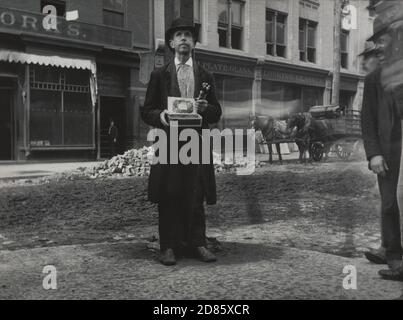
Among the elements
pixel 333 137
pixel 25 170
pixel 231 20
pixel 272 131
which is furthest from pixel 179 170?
pixel 333 137

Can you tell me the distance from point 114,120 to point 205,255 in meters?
5.33

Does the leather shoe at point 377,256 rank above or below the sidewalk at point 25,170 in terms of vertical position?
below

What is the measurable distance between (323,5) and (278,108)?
4.35 metres

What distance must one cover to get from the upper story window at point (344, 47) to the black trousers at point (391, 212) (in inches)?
90.3

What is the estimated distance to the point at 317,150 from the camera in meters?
10.8

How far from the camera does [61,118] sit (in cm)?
1052

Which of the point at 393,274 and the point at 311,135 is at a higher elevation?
A: the point at 311,135

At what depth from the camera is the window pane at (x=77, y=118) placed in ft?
31.4

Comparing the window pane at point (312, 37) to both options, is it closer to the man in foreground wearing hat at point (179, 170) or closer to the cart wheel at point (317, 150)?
the man in foreground wearing hat at point (179, 170)

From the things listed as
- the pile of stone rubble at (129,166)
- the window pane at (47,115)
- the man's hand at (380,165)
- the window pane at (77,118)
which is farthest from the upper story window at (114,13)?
the man's hand at (380,165)

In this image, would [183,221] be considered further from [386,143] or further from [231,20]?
[231,20]

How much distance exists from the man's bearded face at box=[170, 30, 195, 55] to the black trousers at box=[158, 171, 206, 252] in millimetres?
908

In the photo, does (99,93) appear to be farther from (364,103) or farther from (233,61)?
(364,103)

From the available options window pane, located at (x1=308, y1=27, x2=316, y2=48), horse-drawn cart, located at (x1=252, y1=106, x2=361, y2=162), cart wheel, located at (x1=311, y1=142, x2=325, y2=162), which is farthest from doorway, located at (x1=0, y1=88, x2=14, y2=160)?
cart wheel, located at (x1=311, y1=142, x2=325, y2=162)
